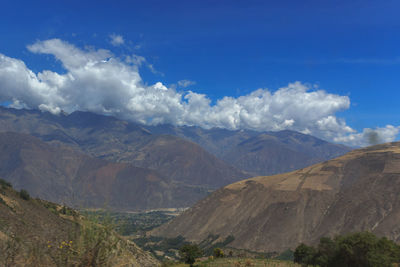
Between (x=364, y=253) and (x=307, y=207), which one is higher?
(x=307, y=207)

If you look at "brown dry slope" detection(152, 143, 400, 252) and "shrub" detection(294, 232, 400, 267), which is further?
"brown dry slope" detection(152, 143, 400, 252)

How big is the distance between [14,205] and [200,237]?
395 feet

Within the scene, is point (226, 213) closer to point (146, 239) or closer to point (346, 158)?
point (146, 239)

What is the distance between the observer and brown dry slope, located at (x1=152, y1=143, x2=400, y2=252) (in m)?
120

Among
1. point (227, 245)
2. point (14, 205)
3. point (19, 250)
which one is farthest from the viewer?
point (227, 245)

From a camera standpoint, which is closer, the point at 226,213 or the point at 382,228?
the point at 382,228

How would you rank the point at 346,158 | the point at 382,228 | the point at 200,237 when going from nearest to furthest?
the point at 382,228 < the point at 200,237 < the point at 346,158

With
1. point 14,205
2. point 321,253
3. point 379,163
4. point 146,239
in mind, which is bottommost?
point 146,239

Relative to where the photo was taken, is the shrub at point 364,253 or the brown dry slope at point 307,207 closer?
the shrub at point 364,253

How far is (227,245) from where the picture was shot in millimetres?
139125

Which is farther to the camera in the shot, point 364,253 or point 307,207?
point 307,207

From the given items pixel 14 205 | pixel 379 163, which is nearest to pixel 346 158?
pixel 379 163

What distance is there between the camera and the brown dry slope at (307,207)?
12050 centimetres

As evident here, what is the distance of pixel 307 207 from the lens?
465ft
